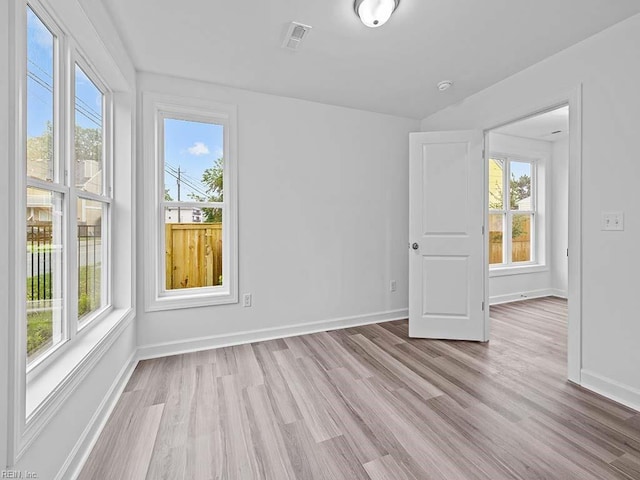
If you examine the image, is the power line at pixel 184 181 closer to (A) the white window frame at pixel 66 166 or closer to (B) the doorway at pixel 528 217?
(A) the white window frame at pixel 66 166

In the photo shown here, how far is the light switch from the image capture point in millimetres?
1963

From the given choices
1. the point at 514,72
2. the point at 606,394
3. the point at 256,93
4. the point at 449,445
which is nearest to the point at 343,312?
the point at 449,445

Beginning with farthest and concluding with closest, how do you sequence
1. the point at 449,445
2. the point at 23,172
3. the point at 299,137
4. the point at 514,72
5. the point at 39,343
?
1. the point at 299,137
2. the point at 514,72
3. the point at 449,445
4. the point at 39,343
5. the point at 23,172

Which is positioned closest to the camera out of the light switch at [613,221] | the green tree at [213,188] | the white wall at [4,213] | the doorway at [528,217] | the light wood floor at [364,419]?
the white wall at [4,213]

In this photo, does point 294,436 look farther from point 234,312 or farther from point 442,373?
point 234,312

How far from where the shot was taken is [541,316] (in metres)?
3.75

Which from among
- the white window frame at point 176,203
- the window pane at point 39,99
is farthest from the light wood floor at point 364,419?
the window pane at point 39,99

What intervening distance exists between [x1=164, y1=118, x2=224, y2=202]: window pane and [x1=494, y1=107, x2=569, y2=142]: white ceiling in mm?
3348

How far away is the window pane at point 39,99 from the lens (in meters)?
1.31

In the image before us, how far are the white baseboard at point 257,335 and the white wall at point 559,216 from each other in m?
3.00

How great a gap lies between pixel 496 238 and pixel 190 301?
14.6 feet

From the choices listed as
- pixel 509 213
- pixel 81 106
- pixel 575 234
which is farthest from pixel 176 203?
pixel 509 213

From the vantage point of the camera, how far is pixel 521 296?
459cm

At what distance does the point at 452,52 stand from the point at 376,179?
147 cm
